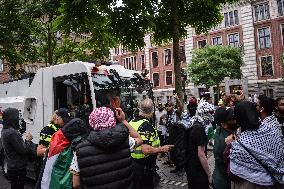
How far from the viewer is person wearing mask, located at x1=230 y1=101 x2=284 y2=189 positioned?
3.29m

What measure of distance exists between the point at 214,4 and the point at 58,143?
1265 cm

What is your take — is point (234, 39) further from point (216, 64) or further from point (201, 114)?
point (201, 114)

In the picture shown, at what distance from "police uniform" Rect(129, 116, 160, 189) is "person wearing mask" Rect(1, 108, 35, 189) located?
2.13m

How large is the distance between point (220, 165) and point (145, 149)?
1044 mm

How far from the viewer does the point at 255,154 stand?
3301 mm

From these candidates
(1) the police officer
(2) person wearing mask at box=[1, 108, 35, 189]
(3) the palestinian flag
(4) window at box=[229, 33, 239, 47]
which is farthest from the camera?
(4) window at box=[229, 33, 239, 47]

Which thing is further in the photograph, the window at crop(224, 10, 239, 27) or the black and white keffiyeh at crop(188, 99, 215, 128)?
the window at crop(224, 10, 239, 27)

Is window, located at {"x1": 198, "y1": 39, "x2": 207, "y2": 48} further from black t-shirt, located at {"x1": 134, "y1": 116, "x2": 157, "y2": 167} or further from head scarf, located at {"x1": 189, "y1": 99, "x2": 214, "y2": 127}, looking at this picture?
black t-shirt, located at {"x1": 134, "y1": 116, "x2": 157, "y2": 167}

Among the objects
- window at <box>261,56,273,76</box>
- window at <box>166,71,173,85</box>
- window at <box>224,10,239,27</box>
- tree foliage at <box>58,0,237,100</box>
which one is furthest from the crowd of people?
window at <box>166,71,173,85</box>

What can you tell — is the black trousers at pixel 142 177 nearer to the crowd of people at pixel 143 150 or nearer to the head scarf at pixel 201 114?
the crowd of people at pixel 143 150

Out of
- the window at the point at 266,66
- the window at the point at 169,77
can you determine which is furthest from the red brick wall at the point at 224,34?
the window at the point at 169,77

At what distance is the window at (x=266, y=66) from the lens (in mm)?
41153

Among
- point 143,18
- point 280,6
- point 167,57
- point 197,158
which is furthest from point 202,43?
point 197,158

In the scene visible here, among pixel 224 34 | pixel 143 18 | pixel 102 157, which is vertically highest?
pixel 224 34
